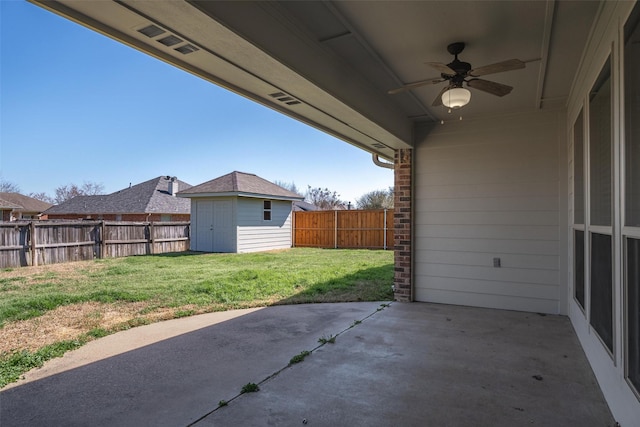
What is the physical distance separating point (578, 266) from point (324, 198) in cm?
2964

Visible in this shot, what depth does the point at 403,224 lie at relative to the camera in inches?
220

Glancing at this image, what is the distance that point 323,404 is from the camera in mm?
2408

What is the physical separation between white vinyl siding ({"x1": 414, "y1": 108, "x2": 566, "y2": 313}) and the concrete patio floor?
739 mm

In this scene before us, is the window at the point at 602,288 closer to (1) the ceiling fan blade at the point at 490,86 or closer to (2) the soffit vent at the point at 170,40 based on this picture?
(1) the ceiling fan blade at the point at 490,86

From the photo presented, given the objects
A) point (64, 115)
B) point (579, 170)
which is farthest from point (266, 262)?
point (64, 115)

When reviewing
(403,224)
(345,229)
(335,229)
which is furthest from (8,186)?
(403,224)

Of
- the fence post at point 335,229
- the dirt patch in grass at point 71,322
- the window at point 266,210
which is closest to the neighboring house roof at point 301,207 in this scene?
the window at point 266,210

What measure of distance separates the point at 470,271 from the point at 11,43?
9.51 m

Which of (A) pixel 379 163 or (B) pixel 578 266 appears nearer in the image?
(B) pixel 578 266

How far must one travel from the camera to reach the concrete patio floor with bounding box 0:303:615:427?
2270 mm

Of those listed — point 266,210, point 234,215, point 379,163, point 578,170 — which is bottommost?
point 234,215

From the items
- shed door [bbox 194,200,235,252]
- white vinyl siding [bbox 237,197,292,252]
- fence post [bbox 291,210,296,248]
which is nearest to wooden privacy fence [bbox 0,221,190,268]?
shed door [bbox 194,200,235,252]

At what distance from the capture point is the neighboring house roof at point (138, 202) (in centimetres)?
1913

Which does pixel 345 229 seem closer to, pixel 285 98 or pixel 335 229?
pixel 335 229
